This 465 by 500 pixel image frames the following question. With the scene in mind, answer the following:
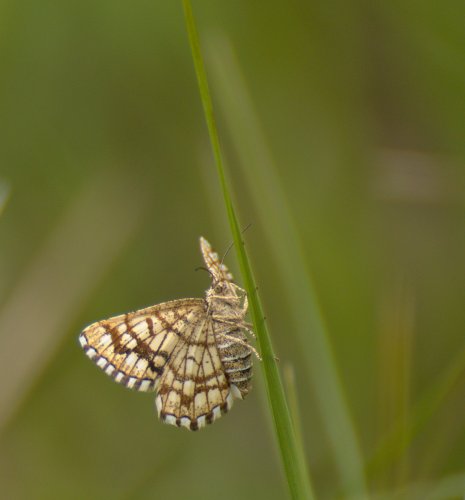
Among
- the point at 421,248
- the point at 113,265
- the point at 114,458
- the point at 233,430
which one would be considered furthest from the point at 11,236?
the point at 421,248

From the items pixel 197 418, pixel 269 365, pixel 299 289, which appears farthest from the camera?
pixel 197 418

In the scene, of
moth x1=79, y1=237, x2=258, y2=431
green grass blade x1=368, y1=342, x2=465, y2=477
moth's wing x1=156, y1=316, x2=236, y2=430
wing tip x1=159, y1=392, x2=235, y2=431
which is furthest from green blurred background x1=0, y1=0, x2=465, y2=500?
green grass blade x1=368, y1=342, x2=465, y2=477

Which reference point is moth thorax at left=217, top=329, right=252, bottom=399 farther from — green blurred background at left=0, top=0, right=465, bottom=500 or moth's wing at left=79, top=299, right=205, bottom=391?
green blurred background at left=0, top=0, right=465, bottom=500

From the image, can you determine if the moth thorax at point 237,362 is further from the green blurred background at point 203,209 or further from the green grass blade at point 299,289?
the green blurred background at point 203,209

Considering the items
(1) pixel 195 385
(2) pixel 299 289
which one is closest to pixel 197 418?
(1) pixel 195 385

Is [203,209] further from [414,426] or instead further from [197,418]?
[414,426]

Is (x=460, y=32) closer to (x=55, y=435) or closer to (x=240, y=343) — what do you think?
Answer: (x=240, y=343)

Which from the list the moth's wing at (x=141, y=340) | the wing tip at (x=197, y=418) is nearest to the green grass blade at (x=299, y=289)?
the wing tip at (x=197, y=418)
